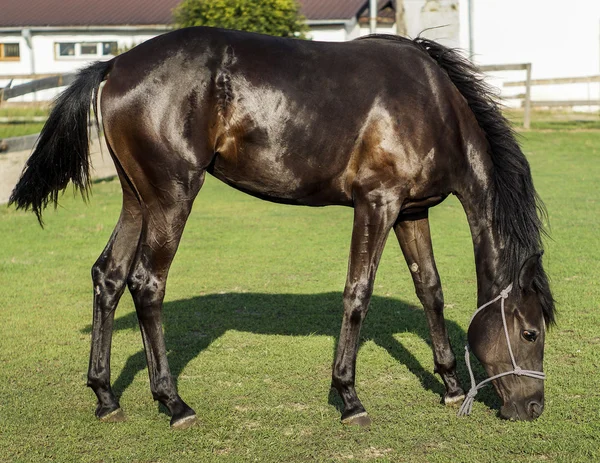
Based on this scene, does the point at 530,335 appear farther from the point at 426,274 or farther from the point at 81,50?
the point at 81,50

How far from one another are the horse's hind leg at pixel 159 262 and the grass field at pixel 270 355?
204 mm

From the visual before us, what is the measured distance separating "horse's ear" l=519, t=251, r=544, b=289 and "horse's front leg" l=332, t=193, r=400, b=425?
779mm

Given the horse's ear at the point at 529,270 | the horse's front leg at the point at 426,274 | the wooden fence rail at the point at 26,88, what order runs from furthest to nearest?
1. the wooden fence rail at the point at 26,88
2. the horse's front leg at the point at 426,274
3. the horse's ear at the point at 529,270

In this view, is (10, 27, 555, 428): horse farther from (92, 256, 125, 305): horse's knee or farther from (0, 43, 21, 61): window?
(0, 43, 21, 61): window

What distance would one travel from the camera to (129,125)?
4.57 meters

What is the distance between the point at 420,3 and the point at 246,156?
11970 mm

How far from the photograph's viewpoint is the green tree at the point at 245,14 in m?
17.8

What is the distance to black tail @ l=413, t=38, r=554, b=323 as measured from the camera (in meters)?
4.66

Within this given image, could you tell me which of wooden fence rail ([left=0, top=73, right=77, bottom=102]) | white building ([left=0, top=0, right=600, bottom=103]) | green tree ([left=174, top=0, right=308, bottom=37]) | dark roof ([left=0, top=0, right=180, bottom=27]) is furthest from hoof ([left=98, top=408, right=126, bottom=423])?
dark roof ([left=0, top=0, right=180, bottom=27])

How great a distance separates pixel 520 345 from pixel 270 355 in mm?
1953

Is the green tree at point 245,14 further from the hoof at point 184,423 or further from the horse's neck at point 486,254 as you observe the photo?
the hoof at point 184,423

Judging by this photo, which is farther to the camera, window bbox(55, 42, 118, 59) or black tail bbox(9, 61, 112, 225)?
window bbox(55, 42, 118, 59)

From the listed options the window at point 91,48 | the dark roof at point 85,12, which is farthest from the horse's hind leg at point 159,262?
the window at point 91,48

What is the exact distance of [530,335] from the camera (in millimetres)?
4598
